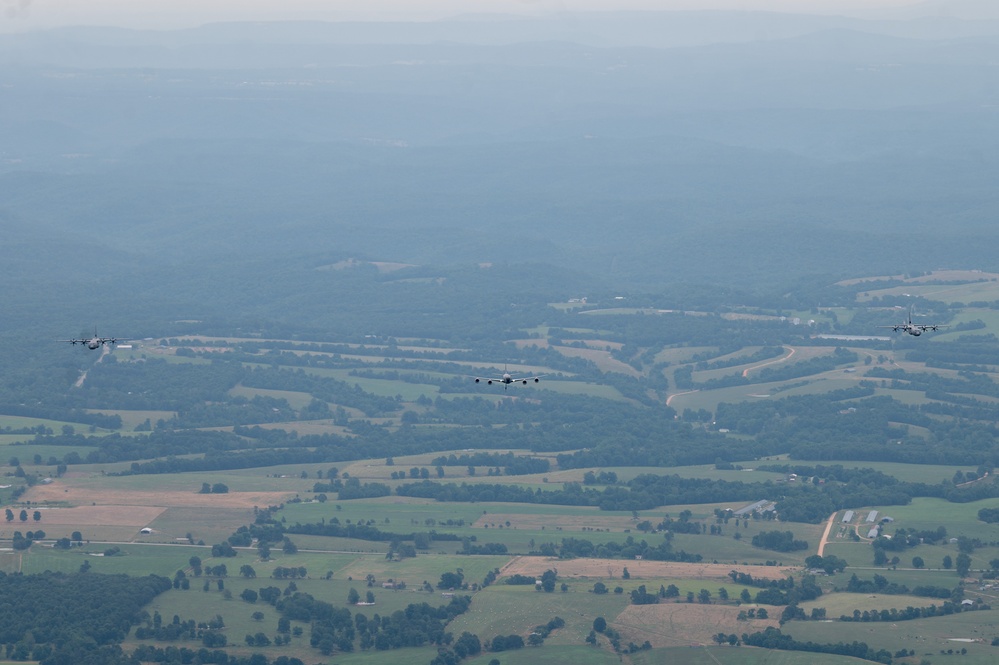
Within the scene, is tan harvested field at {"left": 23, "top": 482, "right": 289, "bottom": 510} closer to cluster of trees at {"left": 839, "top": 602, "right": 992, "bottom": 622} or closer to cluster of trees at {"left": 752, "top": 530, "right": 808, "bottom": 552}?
cluster of trees at {"left": 752, "top": 530, "right": 808, "bottom": 552}

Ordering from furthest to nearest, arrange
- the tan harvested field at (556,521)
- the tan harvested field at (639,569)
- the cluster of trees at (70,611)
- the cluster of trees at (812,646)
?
the tan harvested field at (556,521) < the tan harvested field at (639,569) < the cluster of trees at (70,611) < the cluster of trees at (812,646)

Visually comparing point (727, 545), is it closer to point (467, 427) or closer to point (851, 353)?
point (467, 427)

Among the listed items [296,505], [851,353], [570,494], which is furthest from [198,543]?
[851,353]

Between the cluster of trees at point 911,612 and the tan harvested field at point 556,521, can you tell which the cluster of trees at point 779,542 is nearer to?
the tan harvested field at point 556,521

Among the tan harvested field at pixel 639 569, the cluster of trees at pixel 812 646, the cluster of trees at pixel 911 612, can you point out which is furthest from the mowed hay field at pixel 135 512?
Result: the cluster of trees at pixel 911 612

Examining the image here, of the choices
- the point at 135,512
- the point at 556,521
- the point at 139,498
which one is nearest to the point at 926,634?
the point at 556,521

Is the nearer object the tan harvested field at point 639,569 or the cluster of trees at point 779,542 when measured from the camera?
the tan harvested field at point 639,569

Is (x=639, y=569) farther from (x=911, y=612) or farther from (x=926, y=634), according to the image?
Result: (x=926, y=634)

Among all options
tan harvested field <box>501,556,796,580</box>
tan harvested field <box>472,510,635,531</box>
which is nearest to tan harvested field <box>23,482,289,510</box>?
Answer: tan harvested field <box>472,510,635,531</box>
